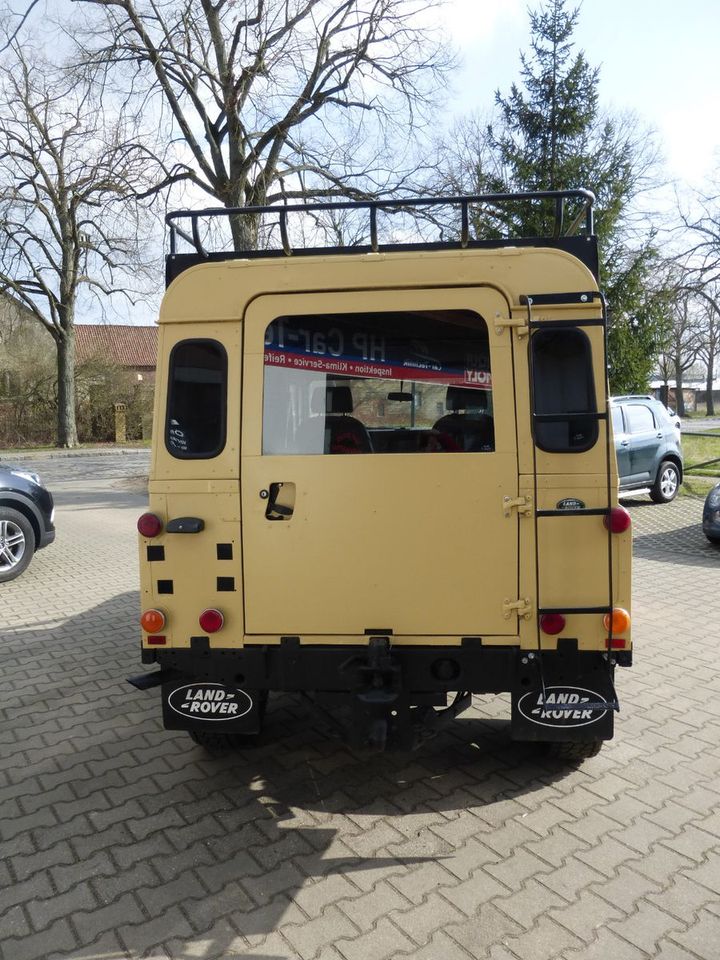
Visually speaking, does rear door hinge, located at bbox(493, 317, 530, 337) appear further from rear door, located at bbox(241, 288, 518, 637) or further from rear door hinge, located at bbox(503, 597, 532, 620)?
rear door hinge, located at bbox(503, 597, 532, 620)

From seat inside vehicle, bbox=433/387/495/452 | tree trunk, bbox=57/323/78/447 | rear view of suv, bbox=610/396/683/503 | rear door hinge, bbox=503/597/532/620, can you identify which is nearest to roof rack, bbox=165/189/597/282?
seat inside vehicle, bbox=433/387/495/452

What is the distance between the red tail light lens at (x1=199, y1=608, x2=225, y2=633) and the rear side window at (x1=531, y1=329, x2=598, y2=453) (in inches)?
66.4

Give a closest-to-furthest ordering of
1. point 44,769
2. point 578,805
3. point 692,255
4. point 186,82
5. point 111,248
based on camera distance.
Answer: point 578,805
point 44,769
point 186,82
point 111,248
point 692,255

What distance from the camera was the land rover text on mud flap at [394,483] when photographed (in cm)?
340

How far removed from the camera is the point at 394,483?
3459 mm

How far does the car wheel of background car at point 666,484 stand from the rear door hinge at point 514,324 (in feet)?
35.6

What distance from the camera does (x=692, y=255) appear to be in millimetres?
24469

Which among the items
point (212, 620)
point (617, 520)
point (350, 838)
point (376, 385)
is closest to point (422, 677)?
point (350, 838)

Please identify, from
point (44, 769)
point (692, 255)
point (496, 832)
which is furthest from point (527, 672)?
point (692, 255)

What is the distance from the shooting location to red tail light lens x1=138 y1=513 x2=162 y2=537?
11.6ft

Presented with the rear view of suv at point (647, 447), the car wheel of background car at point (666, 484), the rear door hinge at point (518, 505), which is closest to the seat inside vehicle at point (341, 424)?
the rear door hinge at point (518, 505)

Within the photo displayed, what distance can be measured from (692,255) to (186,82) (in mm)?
16898

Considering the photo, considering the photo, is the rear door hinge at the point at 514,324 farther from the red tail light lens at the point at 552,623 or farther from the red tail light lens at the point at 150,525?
the red tail light lens at the point at 150,525

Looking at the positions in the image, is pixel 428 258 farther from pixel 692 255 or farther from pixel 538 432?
pixel 692 255
